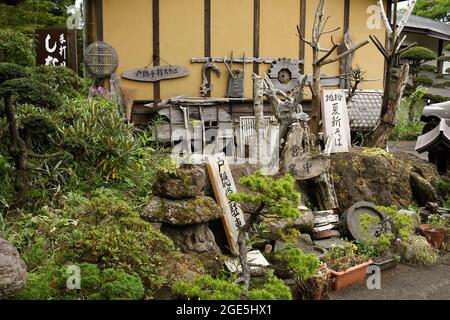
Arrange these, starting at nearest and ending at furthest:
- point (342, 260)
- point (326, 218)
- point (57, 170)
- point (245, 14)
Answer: point (342, 260), point (57, 170), point (326, 218), point (245, 14)

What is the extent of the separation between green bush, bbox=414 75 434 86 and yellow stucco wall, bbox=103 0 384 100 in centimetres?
949

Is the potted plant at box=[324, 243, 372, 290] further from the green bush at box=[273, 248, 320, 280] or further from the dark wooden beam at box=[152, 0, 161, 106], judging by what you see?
the dark wooden beam at box=[152, 0, 161, 106]

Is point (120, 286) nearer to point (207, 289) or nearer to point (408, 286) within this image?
point (207, 289)

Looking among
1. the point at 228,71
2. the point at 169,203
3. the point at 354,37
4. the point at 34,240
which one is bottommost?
the point at 34,240

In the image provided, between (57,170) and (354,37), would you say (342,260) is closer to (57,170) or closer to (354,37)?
(57,170)

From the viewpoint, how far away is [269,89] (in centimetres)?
831

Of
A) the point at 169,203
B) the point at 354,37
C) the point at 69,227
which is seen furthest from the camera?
the point at 354,37

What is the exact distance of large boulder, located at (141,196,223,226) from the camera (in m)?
5.15

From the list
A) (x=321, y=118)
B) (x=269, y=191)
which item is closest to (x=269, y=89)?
(x=321, y=118)

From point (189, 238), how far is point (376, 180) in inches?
172

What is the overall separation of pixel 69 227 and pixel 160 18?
6995 millimetres

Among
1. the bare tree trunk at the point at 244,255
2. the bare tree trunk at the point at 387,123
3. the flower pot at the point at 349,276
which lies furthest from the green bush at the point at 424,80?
the bare tree trunk at the point at 244,255

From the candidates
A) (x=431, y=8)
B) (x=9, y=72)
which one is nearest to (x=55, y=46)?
(x=9, y=72)

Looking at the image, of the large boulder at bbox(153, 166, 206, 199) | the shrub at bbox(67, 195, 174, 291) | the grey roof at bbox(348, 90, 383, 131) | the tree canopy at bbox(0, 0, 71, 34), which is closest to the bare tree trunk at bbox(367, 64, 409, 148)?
the grey roof at bbox(348, 90, 383, 131)
